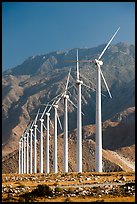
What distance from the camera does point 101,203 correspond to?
26.4 m

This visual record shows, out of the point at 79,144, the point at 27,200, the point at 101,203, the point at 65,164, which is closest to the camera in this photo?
the point at 101,203

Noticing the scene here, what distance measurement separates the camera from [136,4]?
103 ft

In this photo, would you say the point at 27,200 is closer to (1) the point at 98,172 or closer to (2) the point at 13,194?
(2) the point at 13,194

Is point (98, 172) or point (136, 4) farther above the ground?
point (136, 4)

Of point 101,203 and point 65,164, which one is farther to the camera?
point 65,164

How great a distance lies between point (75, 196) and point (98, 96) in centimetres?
2668

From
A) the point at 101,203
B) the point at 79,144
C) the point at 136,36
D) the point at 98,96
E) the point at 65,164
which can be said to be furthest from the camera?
the point at 65,164

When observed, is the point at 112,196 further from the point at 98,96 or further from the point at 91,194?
the point at 98,96

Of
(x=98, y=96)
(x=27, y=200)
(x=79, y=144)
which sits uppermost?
(x=98, y=96)

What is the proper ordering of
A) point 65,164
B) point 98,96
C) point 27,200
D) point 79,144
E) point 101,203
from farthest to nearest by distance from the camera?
point 65,164 < point 79,144 < point 98,96 < point 27,200 < point 101,203

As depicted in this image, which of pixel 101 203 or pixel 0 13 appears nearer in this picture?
pixel 101 203

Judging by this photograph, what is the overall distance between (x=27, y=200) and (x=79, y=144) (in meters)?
37.8

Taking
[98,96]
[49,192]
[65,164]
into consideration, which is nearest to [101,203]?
[49,192]

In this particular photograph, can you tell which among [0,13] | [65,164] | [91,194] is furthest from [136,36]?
[65,164]
